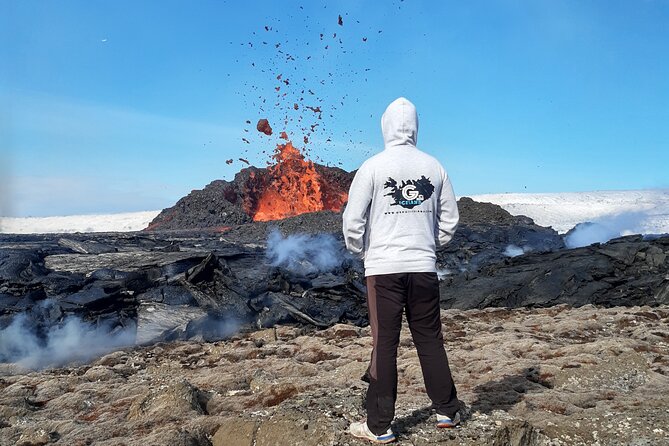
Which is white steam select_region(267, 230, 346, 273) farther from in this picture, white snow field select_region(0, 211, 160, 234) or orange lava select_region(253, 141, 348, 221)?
white snow field select_region(0, 211, 160, 234)

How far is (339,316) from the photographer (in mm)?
9141

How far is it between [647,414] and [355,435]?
2.10 m

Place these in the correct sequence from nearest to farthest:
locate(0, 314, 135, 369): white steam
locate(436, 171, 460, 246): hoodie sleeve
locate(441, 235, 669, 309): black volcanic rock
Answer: locate(436, 171, 460, 246): hoodie sleeve, locate(0, 314, 135, 369): white steam, locate(441, 235, 669, 309): black volcanic rock

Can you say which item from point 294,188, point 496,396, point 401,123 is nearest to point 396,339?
point 401,123

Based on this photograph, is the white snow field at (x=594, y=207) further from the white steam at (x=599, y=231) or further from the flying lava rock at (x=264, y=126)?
the flying lava rock at (x=264, y=126)

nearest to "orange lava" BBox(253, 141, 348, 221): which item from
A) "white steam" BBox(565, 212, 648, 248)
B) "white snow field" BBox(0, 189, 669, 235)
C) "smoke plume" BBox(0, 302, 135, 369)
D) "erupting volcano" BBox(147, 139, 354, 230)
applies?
"erupting volcano" BBox(147, 139, 354, 230)

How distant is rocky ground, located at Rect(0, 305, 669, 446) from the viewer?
3754 millimetres

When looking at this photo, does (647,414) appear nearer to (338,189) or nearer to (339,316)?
(339,316)

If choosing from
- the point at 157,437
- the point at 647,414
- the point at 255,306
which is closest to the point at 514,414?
the point at 647,414

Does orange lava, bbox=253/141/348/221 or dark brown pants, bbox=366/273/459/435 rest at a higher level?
orange lava, bbox=253/141/348/221

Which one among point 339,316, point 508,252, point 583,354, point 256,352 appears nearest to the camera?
point 583,354

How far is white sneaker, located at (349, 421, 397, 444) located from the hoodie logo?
1.42 metres

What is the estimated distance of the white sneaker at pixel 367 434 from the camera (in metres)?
3.49

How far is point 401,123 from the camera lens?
368 cm
